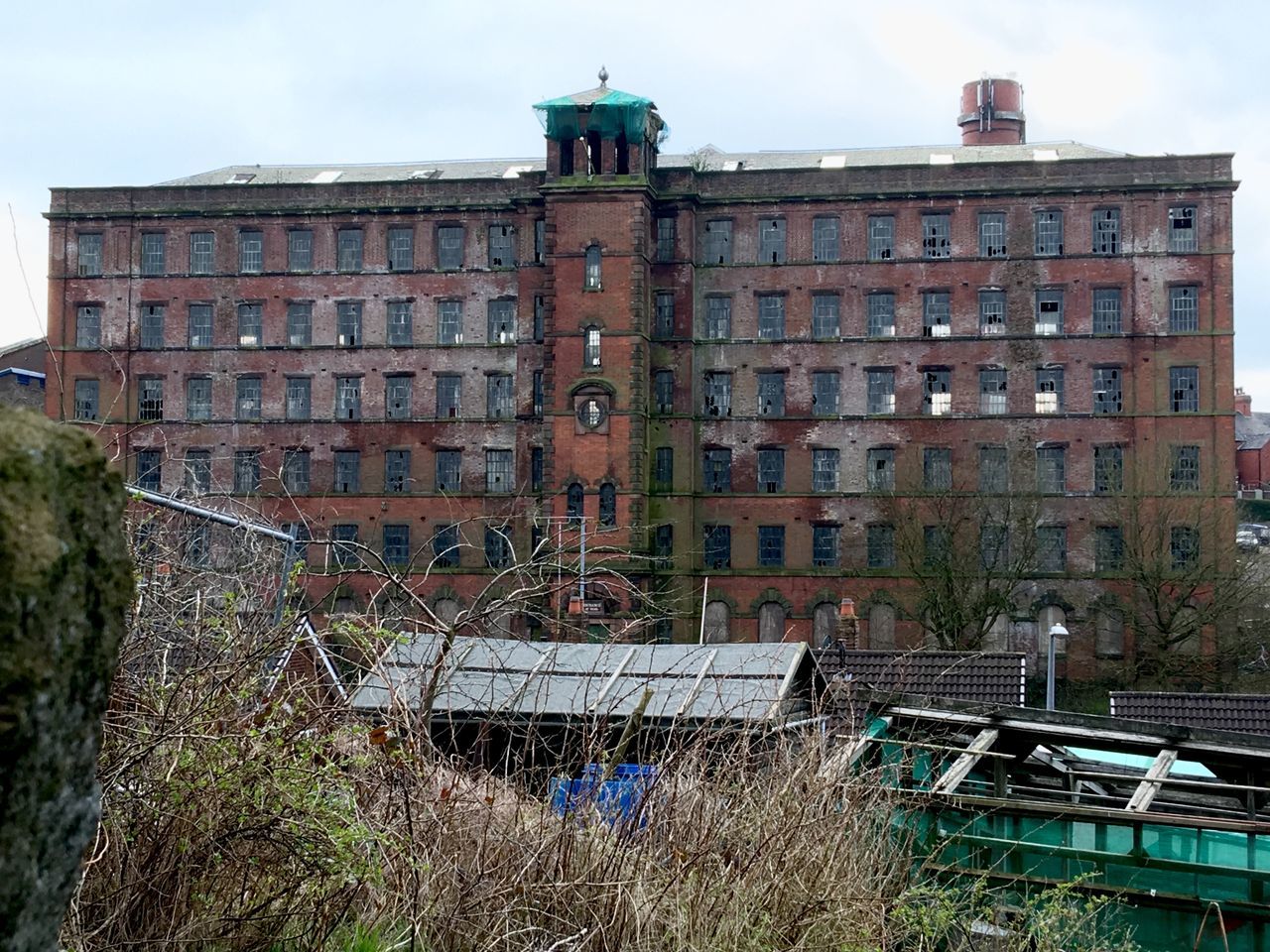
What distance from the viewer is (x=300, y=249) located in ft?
169

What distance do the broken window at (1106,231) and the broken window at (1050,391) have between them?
4.24 m

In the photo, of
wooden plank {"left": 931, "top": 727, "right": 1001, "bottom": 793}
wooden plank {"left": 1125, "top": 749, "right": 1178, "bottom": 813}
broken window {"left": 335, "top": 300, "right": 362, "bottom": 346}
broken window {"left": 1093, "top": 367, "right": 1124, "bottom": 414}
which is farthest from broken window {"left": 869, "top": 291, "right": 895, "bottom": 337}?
wooden plank {"left": 1125, "top": 749, "right": 1178, "bottom": 813}

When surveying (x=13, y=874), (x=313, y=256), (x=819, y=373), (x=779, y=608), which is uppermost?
(x=313, y=256)

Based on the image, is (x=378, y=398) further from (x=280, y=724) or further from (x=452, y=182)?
(x=280, y=724)

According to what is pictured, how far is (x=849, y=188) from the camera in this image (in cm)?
4903

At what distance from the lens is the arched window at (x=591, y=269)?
1868 inches

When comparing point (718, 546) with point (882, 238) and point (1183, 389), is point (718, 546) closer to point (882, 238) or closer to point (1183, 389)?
point (882, 238)

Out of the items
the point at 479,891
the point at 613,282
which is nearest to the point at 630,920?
the point at 479,891

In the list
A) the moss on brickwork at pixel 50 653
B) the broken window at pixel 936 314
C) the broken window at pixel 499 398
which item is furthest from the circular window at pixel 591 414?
the moss on brickwork at pixel 50 653

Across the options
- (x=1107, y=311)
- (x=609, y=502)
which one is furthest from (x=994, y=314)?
(x=609, y=502)

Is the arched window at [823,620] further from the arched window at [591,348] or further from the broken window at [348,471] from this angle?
the broken window at [348,471]

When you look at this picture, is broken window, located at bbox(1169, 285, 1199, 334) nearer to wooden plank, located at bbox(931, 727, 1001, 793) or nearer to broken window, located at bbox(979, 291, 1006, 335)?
broken window, located at bbox(979, 291, 1006, 335)

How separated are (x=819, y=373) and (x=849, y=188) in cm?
642

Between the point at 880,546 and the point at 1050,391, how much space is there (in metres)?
7.67
